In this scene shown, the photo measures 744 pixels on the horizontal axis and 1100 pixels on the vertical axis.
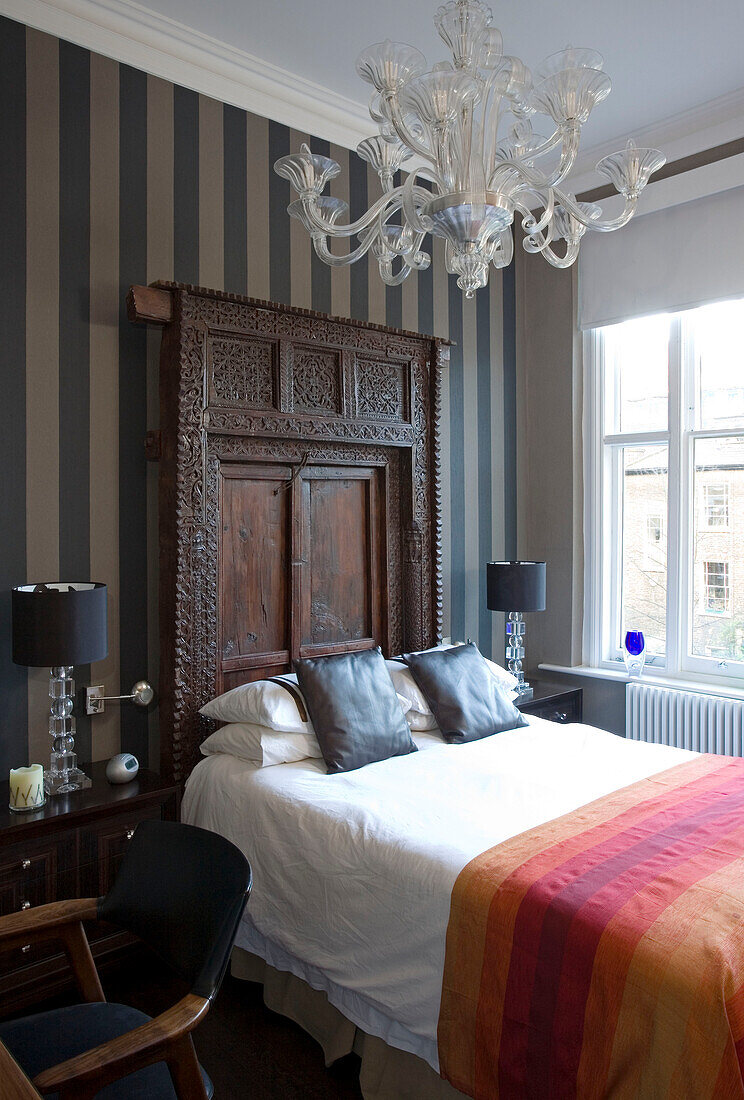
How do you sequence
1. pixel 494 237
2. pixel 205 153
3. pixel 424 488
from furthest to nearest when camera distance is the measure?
pixel 424 488 → pixel 205 153 → pixel 494 237

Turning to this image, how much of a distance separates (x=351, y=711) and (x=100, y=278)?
1893 mm

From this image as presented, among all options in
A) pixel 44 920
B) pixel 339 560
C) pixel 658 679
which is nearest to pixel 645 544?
pixel 658 679

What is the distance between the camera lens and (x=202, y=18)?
3078mm

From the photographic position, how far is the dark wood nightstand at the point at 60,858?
2.43 m

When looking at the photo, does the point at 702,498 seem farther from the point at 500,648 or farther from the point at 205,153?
the point at 205,153

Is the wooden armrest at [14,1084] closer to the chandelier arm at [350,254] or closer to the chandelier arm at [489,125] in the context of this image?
the chandelier arm at [350,254]

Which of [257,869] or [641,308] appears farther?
[641,308]

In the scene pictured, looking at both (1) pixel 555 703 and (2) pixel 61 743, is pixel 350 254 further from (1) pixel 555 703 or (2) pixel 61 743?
(1) pixel 555 703

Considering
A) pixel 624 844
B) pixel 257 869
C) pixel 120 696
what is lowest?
pixel 257 869

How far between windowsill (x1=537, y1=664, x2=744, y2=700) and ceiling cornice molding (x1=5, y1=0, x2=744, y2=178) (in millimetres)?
2617

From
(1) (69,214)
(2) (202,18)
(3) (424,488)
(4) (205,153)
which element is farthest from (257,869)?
(2) (202,18)

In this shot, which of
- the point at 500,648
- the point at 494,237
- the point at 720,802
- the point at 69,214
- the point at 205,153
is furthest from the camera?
the point at 500,648

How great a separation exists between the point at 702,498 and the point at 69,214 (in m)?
3.19

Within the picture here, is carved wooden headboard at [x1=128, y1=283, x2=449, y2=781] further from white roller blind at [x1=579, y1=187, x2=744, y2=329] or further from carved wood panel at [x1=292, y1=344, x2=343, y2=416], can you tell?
white roller blind at [x1=579, y1=187, x2=744, y2=329]
